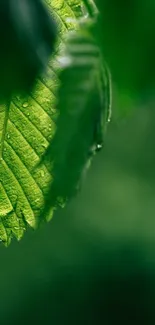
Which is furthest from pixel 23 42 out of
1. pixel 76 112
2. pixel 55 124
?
pixel 55 124

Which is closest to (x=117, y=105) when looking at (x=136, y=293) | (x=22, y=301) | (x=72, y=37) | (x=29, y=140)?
(x=72, y=37)

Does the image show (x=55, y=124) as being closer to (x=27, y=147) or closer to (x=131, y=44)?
(x=27, y=147)

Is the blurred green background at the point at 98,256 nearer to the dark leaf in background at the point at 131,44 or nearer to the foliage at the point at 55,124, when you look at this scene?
the foliage at the point at 55,124

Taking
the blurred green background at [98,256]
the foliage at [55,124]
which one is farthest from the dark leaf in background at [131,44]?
the blurred green background at [98,256]

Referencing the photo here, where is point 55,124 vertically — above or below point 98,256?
above

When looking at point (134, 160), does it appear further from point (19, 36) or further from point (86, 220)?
point (19, 36)

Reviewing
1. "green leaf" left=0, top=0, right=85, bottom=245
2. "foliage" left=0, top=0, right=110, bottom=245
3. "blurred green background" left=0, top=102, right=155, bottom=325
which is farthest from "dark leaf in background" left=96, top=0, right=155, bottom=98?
"blurred green background" left=0, top=102, right=155, bottom=325
